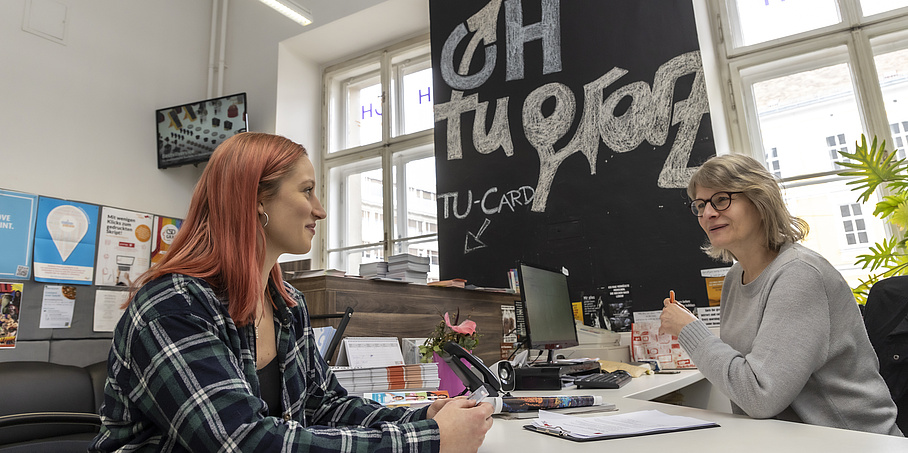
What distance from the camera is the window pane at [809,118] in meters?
3.29

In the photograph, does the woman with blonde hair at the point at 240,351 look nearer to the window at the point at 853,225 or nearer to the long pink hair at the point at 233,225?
the long pink hair at the point at 233,225

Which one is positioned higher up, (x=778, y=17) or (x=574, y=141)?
(x=778, y=17)

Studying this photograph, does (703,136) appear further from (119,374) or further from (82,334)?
(82,334)

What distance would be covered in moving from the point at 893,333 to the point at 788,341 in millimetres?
487

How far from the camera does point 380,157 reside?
192 inches

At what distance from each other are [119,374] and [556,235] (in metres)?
2.98

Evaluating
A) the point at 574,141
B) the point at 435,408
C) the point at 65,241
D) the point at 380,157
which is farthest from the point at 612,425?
the point at 380,157

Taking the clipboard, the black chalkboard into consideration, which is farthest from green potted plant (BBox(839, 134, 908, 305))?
the clipboard

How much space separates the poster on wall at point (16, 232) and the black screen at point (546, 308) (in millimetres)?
3104

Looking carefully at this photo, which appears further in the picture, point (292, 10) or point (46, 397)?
point (292, 10)

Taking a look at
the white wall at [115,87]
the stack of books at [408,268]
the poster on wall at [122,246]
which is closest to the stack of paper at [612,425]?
the stack of books at [408,268]

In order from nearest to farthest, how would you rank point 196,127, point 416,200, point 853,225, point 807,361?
1. point 807,361
2. point 853,225
3. point 196,127
4. point 416,200

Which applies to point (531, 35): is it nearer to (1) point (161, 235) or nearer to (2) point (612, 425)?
(1) point (161, 235)

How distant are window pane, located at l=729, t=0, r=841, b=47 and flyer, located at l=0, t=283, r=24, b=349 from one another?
4.69 metres
